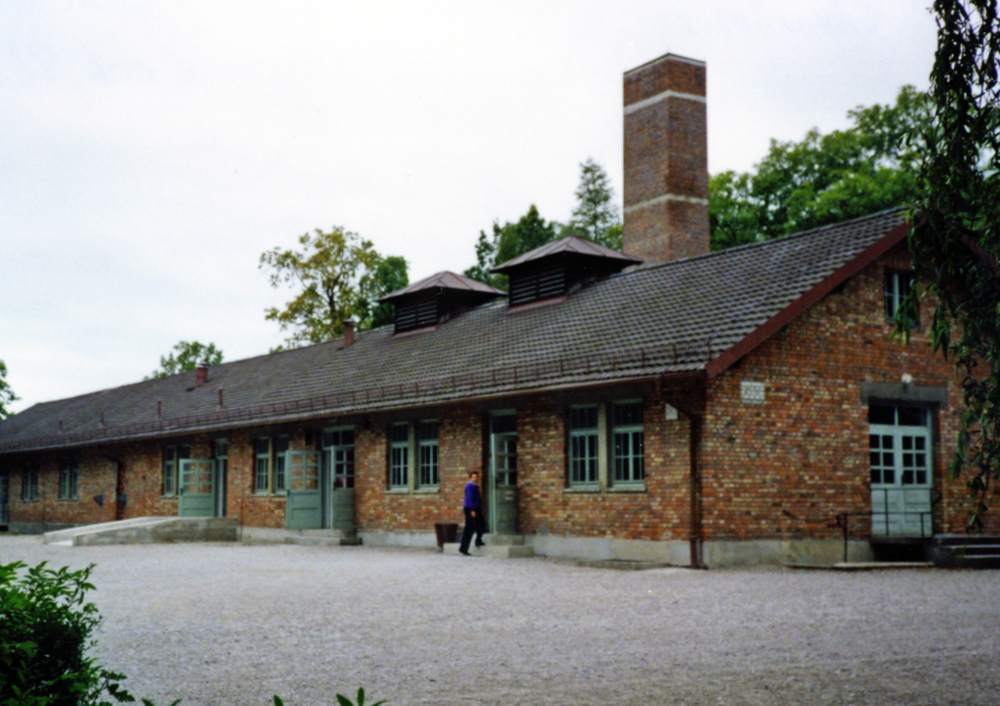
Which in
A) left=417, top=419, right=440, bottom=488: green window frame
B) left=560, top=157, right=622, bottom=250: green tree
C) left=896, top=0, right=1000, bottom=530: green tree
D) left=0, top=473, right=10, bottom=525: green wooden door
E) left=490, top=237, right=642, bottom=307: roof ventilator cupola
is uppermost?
left=560, top=157, right=622, bottom=250: green tree

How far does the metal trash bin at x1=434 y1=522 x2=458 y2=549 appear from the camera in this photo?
21.5 m

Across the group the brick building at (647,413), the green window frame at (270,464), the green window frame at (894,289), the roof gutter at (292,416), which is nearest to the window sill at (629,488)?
the brick building at (647,413)

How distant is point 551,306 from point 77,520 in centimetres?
2119

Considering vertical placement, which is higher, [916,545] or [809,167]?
[809,167]

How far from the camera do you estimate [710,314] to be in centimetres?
1831

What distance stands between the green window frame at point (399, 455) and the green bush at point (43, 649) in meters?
18.8

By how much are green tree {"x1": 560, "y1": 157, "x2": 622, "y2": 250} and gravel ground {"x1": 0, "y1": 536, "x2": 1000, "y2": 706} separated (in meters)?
47.9

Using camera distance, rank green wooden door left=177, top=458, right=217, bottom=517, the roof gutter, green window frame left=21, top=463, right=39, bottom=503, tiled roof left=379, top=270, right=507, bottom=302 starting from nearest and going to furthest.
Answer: the roof gutter < tiled roof left=379, top=270, right=507, bottom=302 < green wooden door left=177, top=458, right=217, bottom=517 < green window frame left=21, top=463, right=39, bottom=503

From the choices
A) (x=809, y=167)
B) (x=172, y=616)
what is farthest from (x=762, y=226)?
(x=172, y=616)

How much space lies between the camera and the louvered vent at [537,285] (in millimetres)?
24781

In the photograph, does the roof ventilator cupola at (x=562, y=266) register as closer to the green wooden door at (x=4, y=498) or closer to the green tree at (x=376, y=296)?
the green tree at (x=376, y=296)

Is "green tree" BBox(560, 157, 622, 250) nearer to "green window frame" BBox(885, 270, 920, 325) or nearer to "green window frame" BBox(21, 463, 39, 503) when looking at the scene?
"green window frame" BBox(21, 463, 39, 503)

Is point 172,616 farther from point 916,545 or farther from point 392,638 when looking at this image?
point 916,545

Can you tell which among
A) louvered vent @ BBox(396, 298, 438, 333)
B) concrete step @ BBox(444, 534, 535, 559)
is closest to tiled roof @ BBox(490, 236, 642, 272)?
louvered vent @ BBox(396, 298, 438, 333)
